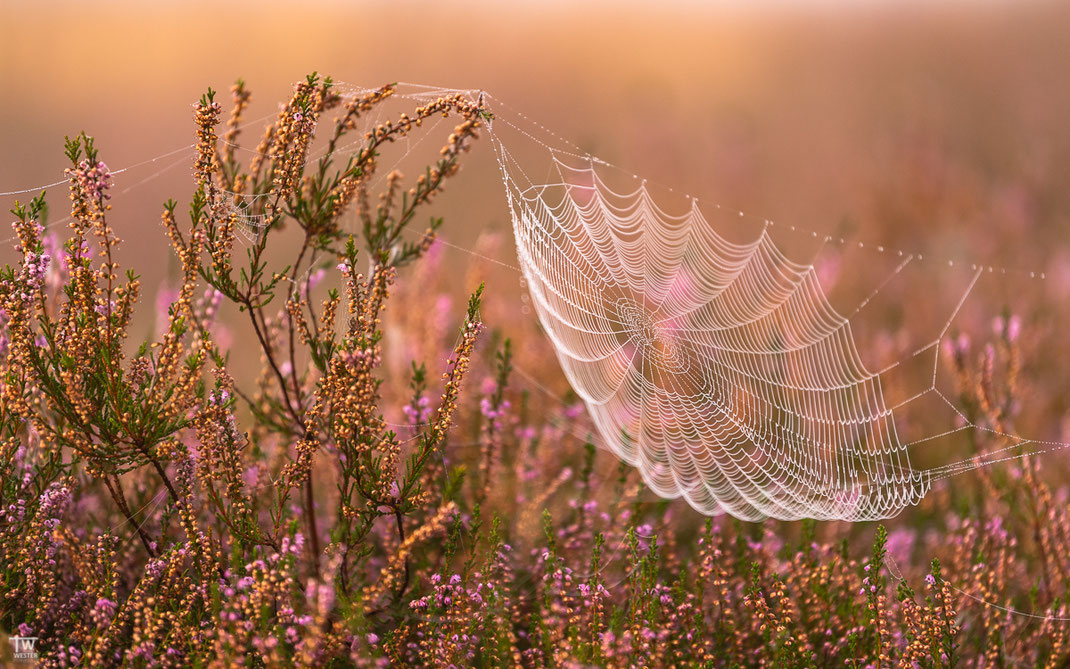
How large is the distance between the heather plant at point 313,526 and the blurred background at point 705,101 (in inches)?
88.0

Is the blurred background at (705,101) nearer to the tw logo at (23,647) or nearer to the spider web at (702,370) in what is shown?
the spider web at (702,370)

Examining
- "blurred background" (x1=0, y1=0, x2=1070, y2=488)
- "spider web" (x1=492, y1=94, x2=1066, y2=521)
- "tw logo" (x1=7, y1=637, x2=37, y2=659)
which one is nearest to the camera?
"tw logo" (x1=7, y1=637, x2=37, y2=659)

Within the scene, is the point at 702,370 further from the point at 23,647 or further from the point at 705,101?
the point at 705,101

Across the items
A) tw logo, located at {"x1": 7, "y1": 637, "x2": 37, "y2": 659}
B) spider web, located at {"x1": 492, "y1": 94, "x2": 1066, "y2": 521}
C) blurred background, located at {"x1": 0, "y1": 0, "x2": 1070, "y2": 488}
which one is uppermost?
blurred background, located at {"x1": 0, "y1": 0, "x2": 1070, "y2": 488}

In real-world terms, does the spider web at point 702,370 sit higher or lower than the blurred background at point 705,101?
lower

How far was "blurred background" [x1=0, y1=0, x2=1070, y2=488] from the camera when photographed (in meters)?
8.73

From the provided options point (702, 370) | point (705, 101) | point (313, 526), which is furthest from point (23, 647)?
point (705, 101)

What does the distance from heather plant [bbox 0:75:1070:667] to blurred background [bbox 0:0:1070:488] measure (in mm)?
2236

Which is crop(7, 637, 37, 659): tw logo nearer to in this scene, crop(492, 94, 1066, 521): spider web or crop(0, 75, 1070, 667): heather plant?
crop(0, 75, 1070, 667): heather plant

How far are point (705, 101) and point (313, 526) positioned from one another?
48.1 feet

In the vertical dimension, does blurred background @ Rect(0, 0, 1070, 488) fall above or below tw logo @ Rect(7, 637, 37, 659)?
above

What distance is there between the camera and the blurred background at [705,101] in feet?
28.6

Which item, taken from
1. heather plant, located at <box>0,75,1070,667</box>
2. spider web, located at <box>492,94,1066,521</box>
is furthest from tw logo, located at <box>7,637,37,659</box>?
spider web, located at <box>492,94,1066,521</box>

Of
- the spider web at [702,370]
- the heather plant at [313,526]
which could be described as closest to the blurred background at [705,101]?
the spider web at [702,370]
